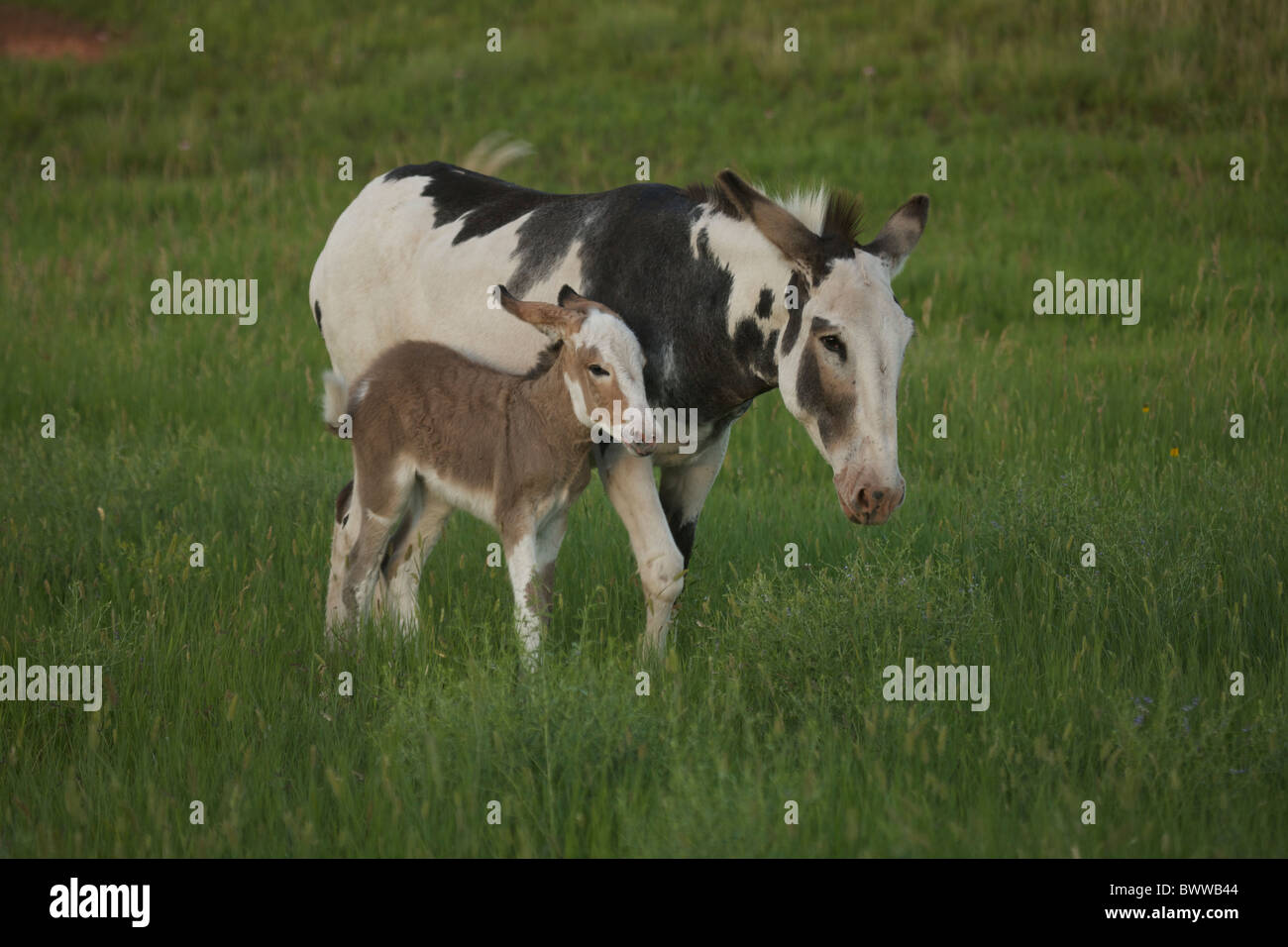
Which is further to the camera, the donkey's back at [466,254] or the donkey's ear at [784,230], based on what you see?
the donkey's back at [466,254]

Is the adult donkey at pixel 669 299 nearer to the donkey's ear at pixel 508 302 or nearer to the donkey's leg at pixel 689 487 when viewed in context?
the donkey's leg at pixel 689 487

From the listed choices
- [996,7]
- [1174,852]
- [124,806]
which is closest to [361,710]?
[124,806]

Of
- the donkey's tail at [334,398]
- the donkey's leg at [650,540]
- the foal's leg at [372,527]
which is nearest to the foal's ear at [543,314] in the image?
the donkey's leg at [650,540]

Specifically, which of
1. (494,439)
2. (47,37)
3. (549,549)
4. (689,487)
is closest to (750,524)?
(689,487)

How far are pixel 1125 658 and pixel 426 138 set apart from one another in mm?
14031

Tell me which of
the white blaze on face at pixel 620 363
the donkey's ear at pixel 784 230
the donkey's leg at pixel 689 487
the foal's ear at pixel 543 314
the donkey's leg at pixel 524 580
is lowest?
the donkey's leg at pixel 524 580

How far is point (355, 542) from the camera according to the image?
6176 mm

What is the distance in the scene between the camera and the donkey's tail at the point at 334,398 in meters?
6.32

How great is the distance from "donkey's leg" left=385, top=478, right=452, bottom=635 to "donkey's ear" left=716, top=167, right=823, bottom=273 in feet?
6.88

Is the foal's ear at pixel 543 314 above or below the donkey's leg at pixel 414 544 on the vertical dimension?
above

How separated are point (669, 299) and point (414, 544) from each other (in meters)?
1.80

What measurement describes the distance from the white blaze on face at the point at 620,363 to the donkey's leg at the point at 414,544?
4.11 feet

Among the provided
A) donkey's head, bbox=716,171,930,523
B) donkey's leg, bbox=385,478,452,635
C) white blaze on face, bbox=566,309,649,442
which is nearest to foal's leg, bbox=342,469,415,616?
donkey's leg, bbox=385,478,452,635

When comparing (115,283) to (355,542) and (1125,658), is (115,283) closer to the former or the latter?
(355,542)
